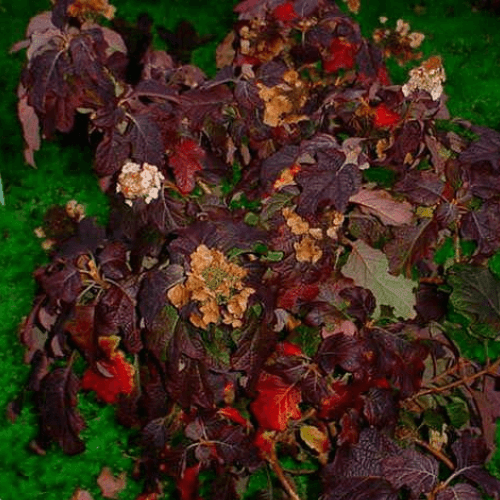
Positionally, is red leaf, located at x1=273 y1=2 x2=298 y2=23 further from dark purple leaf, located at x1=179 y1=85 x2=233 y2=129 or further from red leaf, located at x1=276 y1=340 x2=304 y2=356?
red leaf, located at x1=276 y1=340 x2=304 y2=356

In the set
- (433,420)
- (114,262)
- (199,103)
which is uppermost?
(199,103)

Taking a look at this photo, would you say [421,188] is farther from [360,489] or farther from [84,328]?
[84,328]

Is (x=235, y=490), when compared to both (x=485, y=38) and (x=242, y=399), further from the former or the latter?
(x=485, y=38)

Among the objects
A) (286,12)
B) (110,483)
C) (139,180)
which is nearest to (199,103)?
(139,180)

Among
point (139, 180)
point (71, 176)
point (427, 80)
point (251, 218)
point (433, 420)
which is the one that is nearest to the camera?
point (139, 180)

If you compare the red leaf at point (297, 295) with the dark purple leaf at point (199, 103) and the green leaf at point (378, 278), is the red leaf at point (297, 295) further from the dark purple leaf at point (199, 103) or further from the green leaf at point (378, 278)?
the dark purple leaf at point (199, 103)

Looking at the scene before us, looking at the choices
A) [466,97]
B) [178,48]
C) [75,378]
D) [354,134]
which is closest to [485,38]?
[466,97]
